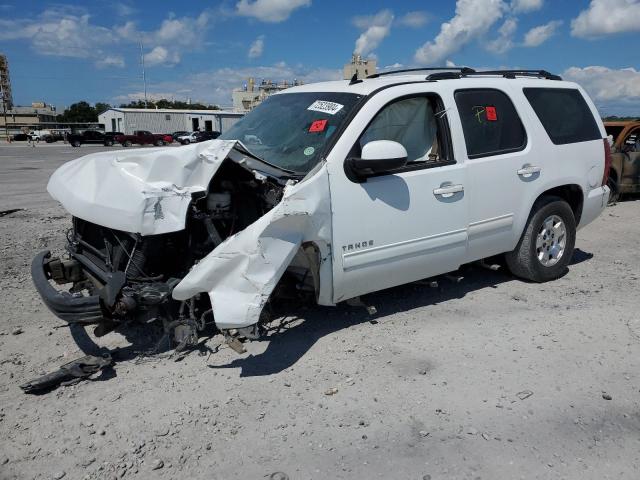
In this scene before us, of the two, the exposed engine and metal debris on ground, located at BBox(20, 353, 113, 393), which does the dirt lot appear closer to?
metal debris on ground, located at BBox(20, 353, 113, 393)

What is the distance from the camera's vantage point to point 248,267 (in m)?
3.39

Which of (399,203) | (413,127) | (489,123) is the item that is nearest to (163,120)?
(489,123)

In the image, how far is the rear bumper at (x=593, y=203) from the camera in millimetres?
5617

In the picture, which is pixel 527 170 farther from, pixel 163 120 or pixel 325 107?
pixel 163 120

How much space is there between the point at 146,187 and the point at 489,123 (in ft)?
10.1

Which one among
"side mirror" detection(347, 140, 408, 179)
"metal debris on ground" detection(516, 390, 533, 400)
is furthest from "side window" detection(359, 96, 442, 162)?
"metal debris on ground" detection(516, 390, 533, 400)

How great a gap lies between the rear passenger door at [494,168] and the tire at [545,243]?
0.68 ft

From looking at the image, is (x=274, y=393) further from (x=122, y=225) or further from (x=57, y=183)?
(x=57, y=183)

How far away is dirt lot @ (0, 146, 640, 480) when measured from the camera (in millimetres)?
2750

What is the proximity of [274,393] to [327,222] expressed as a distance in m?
1.21

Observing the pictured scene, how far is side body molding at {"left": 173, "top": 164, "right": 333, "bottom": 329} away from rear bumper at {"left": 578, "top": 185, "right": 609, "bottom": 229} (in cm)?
364

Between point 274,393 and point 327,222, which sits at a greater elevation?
point 327,222

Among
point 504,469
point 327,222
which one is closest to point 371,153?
point 327,222

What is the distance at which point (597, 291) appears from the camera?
17.3 ft
